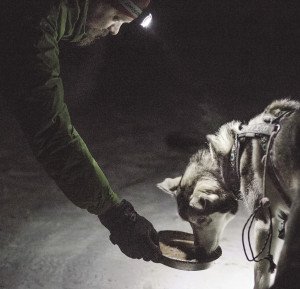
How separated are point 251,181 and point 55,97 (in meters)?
1.88

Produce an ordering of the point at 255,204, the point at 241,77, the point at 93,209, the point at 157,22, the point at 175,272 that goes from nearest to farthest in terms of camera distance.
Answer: the point at 93,209, the point at 255,204, the point at 175,272, the point at 241,77, the point at 157,22

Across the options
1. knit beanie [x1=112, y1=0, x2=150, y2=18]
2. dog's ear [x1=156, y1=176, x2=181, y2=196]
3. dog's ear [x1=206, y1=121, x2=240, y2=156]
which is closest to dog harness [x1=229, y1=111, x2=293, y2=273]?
dog's ear [x1=206, y1=121, x2=240, y2=156]

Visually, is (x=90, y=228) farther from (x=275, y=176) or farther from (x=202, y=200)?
(x=275, y=176)

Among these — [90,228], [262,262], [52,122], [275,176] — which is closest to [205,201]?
[275,176]

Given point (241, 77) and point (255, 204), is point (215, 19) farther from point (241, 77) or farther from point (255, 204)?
point (255, 204)

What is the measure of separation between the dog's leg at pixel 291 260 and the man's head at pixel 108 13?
216 cm

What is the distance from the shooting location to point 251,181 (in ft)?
10.9

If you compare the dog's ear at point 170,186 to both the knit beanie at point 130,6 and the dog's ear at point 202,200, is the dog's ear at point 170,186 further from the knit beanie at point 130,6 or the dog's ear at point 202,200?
the knit beanie at point 130,6

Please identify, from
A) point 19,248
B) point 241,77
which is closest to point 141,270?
point 19,248

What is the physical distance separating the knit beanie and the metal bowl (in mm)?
2083

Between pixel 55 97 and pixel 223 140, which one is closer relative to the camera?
pixel 55 97

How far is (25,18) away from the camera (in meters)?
2.42

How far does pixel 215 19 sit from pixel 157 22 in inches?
123

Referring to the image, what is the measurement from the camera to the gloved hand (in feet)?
9.98
